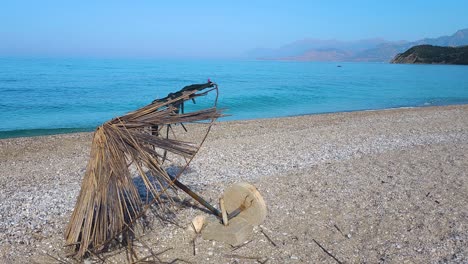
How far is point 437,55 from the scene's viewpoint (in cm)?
12300

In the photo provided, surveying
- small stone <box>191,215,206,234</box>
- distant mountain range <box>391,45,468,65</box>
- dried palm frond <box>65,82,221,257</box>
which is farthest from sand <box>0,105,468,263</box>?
distant mountain range <box>391,45,468,65</box>

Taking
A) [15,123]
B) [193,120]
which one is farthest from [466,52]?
[193,120]

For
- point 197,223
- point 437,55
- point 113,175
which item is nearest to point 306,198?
point 197,223

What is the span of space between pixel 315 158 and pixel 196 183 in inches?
141

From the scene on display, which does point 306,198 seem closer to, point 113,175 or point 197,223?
point 197,223

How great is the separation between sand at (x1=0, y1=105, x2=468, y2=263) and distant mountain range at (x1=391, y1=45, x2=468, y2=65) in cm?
11854

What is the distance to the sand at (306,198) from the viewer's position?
5344 millimetres

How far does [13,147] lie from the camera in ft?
45.8

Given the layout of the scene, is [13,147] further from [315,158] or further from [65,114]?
[65,114]

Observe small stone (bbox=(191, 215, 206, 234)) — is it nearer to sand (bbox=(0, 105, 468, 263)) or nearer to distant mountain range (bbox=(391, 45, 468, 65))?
sand (bbox=(0, 105, 468, 263))

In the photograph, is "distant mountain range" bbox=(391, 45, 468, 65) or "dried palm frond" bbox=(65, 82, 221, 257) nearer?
"dried palm frond" bbox=(65, 82, 221, 257)

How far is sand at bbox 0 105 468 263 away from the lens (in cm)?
534

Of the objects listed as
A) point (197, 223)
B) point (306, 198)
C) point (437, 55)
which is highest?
point (437, 55)

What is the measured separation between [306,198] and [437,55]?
132 m
